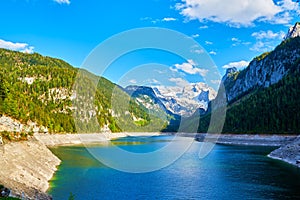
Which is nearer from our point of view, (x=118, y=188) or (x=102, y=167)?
(x=118, y=188)

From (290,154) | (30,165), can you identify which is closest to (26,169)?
(30,165)

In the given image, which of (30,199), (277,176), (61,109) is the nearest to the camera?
(30,199)

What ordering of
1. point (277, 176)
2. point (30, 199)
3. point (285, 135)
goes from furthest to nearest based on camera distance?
point (285, 135)
point (277, 176)
point (30, 199)

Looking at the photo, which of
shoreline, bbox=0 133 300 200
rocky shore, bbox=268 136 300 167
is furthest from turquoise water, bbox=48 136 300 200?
rocky shore, bbox=268 136 300 167

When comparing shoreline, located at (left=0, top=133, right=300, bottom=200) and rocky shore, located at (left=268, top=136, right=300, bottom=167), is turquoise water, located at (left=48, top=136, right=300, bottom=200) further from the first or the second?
rocky shore, located at (left=268, top=136, right=300, bottom=167)

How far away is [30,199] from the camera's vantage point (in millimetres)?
31500

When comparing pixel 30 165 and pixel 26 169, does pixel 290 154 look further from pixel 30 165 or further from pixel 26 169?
pixel 26 169

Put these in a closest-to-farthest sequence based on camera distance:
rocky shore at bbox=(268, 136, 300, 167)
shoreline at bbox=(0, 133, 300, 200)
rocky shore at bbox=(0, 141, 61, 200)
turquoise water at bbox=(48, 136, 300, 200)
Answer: rocky shore at bbox=(0, 141, 61, 200)
shoreline at bbox=(0, 133, 300, 200)
turquoise water at bbox=(48, 136, 300, 200)
rocky shore at bbox=(268, 136, 300, 167)

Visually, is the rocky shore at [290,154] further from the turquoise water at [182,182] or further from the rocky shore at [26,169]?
the rocky shore at [26,169]

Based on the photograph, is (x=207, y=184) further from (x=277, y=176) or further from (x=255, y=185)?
(x=277, y=176)

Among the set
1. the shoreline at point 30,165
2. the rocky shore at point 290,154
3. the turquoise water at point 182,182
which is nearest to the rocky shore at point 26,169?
the shoreline at point 30,165

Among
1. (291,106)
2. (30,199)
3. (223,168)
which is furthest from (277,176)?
(291,106)

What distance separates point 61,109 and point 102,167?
12351 cm

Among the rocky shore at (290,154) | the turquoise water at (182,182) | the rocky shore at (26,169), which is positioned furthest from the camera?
the rocky shore at (290,154)
